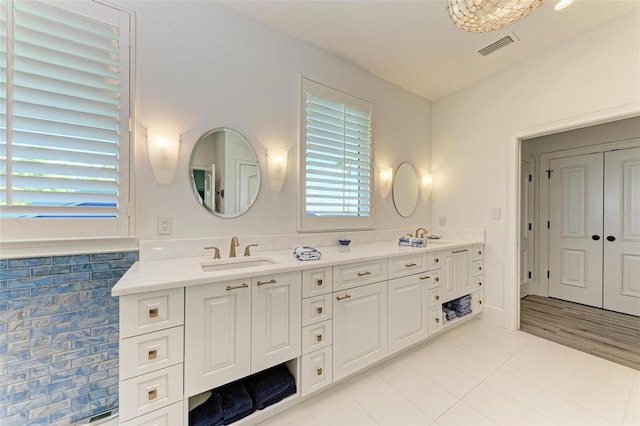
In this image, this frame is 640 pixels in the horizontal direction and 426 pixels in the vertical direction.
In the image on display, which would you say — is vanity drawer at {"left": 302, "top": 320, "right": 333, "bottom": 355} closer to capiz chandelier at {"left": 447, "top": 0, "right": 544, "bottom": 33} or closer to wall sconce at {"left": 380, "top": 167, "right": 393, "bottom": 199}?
wall sconce at {"left": 380, "top": 167, "right": 393, "bottom": 199}

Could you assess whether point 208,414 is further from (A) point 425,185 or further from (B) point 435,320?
(A) point 425,185

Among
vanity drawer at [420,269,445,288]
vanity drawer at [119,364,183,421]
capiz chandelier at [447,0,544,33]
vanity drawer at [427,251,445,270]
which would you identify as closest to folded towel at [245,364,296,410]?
vanity drawer at [119,364,183,421]

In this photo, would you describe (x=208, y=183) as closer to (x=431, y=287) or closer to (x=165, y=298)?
(x=165, y=298)

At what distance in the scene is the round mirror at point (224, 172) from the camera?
1.83m

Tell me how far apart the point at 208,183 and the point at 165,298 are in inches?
36.3

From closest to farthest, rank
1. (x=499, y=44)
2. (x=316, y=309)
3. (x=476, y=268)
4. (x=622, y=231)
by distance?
(x=316, y=309) → (x=499, y=44) → (x=476, y=268) → (x=622, y=231)

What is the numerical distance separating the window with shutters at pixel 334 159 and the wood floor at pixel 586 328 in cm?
220

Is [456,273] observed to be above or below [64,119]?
below

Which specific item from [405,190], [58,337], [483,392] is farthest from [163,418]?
[405,190]

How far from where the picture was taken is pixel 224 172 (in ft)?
6.31

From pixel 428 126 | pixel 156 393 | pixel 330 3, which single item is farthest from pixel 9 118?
pixel 428 126

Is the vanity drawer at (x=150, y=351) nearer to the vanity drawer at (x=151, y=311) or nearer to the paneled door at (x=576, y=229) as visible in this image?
the vanity drawer at (x=151, y=311)

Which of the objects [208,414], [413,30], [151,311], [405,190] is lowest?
[208,414]

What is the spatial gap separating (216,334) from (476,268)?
2.78 m
